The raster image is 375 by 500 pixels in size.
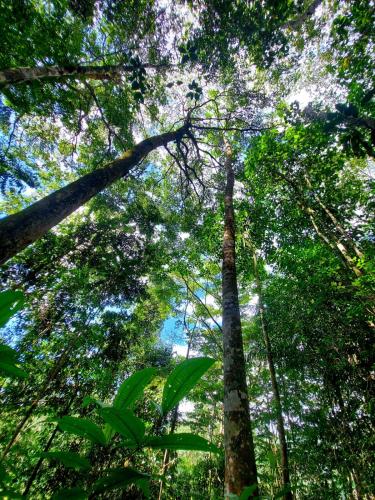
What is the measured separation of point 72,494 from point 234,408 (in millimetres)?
2557

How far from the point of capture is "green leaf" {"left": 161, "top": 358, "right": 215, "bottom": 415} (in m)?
0.60

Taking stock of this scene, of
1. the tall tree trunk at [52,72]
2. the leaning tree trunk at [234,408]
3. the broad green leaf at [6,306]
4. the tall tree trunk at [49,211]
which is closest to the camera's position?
the broad green leaf at [6,306]

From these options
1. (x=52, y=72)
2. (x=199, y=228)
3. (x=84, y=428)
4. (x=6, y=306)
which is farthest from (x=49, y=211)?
(x=199, y=228)

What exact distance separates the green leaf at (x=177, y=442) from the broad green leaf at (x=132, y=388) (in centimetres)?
10

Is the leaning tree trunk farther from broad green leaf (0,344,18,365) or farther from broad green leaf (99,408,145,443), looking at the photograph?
broad green leaf (0,344,18,365)

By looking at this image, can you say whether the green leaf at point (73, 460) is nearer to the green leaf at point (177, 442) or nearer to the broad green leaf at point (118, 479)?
the broad green leaf at point (118, 479)

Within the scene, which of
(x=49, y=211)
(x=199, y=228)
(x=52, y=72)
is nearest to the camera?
(x=49, y=211)

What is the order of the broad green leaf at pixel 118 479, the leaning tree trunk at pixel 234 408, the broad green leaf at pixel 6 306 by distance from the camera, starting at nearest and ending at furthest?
1. the broad green leaf at pixel 118 479
2. the broad green leaf at pixel 6 306
3. the leaning tree trunk at pixel 234 408

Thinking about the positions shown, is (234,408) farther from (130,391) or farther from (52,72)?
(52,72)

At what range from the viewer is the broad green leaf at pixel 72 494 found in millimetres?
562

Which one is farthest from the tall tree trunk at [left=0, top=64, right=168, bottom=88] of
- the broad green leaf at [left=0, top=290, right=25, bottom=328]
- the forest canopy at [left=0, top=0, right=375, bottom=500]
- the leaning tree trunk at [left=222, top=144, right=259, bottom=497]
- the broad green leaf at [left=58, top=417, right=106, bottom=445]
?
the broad green leaf at [left=58, top=417, right=106, bottom=445]

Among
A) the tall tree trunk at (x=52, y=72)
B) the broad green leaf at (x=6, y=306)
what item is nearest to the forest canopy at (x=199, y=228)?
the tall tree trunk at (x=52, y=72)

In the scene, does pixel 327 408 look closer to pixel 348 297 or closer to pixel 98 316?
pixel 348 297

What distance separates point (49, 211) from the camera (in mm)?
2539
